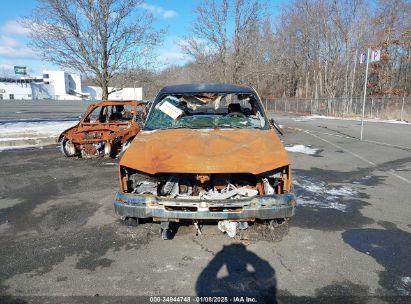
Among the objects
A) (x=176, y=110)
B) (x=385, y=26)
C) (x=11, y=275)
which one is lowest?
(x=11, y=275)

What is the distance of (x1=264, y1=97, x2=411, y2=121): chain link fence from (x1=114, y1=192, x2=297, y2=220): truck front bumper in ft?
83.0

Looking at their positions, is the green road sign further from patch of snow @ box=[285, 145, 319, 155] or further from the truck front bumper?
the truck front bumper

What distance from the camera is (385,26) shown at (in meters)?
37.2

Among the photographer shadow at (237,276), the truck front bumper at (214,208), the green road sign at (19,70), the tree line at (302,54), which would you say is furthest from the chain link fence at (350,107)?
the green road sign at (19,70)

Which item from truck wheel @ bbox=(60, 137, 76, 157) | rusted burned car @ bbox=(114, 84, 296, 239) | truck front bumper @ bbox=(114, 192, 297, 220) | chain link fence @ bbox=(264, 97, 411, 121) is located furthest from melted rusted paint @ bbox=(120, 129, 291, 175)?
chain link fence @ bbox=(264, 97, 411, 121)

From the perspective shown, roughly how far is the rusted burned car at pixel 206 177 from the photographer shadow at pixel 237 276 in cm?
41

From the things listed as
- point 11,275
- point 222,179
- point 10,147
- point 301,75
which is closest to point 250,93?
point 222,179

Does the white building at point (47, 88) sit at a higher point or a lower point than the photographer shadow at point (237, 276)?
higher

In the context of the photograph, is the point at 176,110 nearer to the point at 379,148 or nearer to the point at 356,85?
the point at 379,148

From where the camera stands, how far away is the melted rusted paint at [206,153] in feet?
12.4

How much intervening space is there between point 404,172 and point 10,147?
12.5m

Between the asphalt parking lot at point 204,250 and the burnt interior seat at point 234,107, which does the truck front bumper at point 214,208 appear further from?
the burnt interior seat at point 234,107

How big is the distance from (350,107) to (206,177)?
32563 mm

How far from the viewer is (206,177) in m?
3.85
